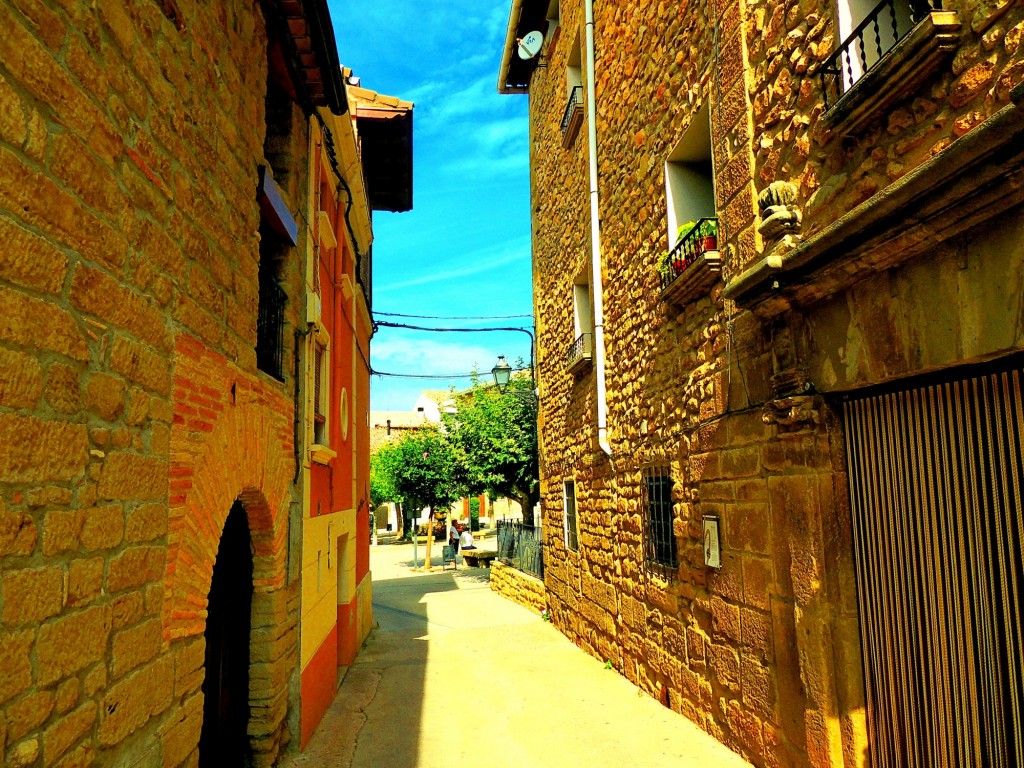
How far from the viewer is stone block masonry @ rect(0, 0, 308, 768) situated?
1.75 metres

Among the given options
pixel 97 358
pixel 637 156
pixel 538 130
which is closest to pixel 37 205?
pixel 97 358

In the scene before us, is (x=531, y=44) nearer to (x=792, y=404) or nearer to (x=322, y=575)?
(x=322, y=575)

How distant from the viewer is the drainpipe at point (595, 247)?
7328mm

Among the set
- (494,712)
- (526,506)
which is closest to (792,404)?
(494,712)

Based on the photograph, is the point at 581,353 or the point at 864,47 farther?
the point at 581,353

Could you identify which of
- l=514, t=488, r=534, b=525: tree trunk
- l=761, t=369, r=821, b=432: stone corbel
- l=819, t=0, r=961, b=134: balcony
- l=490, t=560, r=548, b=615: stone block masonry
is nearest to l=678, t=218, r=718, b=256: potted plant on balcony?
l=761, t=369, r=821, b=432: stone corbel

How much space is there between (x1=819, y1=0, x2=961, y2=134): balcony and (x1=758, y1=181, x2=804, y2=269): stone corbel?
0.47 m

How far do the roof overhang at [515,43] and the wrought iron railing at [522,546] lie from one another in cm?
769

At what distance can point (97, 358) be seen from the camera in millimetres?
2129

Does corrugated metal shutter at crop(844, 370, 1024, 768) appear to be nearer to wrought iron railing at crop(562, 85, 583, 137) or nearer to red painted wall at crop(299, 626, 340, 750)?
red painted wall at crop(299, 626, 340, 750)

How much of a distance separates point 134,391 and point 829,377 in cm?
304

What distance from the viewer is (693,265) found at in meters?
4.81

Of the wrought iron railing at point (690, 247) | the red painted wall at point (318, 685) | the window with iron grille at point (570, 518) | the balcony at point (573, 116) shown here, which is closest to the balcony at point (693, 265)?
the wrought iron railing at point (690, 247)

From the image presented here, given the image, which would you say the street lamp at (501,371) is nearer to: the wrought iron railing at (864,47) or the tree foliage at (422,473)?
the tree foliage at (422,473)
